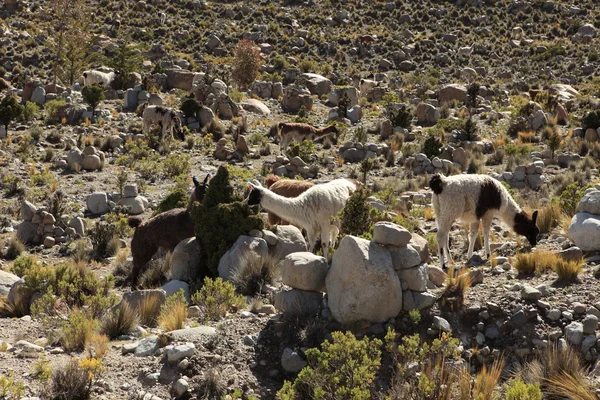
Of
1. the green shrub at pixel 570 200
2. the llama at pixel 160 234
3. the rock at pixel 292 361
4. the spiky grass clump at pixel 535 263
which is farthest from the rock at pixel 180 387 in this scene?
the green shrub at pixel 570 200

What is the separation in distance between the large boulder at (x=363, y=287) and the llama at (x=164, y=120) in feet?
62.1

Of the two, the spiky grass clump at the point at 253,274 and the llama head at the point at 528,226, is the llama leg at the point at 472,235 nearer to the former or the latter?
the llama head at the point at 528,226

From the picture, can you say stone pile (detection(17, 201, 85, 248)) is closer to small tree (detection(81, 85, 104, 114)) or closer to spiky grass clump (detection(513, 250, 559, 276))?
spiky grass clump (detection(513, 250, 559, 276))

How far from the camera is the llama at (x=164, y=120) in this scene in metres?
26.8

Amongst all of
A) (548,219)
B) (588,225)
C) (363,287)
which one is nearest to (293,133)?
(548,219)

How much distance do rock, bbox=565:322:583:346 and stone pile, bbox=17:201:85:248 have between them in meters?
12.2

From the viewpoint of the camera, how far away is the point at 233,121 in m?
30.3

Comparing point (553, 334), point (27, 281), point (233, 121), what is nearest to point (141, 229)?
point (27, 281)

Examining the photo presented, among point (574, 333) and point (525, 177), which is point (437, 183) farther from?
point (525, 177)

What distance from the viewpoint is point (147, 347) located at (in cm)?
794

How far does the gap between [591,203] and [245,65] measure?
3079cm

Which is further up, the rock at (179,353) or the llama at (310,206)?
the rock at (179,353)

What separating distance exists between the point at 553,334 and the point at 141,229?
776 cm

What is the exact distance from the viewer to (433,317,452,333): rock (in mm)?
8695
